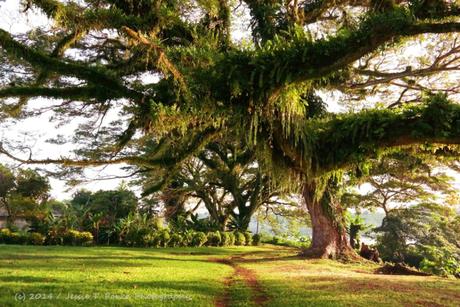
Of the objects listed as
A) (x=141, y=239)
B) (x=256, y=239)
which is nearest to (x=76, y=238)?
(x=141, y=239)

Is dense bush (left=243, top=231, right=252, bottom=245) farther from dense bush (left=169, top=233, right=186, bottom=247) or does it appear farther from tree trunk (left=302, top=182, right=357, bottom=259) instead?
tree trunk (left=302, top=182, right=357, bottom=259)

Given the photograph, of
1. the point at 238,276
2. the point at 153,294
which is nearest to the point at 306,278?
the point at 238,276

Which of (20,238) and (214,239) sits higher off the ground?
(214,239)

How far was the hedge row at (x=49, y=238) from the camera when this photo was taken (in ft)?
60.1

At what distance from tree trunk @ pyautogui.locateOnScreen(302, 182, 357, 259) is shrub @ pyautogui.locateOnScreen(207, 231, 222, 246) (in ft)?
24.7

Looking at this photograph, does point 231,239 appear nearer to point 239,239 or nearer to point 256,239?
point 239,239

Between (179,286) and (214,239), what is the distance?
593 inches

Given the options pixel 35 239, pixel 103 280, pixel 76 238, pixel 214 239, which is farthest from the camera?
pixel 214 239

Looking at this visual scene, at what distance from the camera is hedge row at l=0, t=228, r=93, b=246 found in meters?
18.3

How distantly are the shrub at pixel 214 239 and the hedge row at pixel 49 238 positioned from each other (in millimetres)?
7436

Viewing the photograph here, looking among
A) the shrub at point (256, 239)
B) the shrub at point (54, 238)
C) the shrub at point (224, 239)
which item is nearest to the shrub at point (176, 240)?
the shrub at point (224, 239)

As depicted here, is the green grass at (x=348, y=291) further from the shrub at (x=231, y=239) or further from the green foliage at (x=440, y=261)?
the shrub at (x=231, y=239)

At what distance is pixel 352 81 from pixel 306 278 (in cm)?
924

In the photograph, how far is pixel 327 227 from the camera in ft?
58.1
